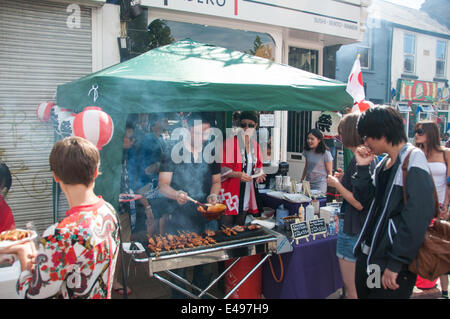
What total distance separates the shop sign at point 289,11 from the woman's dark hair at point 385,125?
4366 mm

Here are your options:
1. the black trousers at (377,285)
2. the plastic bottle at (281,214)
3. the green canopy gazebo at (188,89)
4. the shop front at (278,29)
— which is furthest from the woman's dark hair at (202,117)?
the black trousers at (377,285)

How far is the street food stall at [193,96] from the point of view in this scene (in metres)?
2.89

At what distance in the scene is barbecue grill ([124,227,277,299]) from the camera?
2.82 m

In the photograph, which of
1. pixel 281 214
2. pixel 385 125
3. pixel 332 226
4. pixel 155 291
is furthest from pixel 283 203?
pixel 385 125

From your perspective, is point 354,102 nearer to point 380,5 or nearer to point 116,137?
point 116,137

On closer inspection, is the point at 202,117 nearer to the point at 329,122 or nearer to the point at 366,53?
the point at 329,122

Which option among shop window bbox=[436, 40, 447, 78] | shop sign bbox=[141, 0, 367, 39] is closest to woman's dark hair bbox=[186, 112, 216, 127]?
shop sign bbox=[141, 0, 367, 39]

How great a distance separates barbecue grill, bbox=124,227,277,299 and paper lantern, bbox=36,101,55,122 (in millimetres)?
2711

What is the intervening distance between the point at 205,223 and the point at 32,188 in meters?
2.90

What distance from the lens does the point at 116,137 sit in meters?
2.92

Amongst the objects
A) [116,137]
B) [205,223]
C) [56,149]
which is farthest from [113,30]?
[56,149]

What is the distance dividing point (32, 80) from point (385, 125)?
15.7 feet

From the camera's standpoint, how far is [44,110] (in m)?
4.69

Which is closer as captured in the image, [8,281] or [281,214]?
[8,281]
